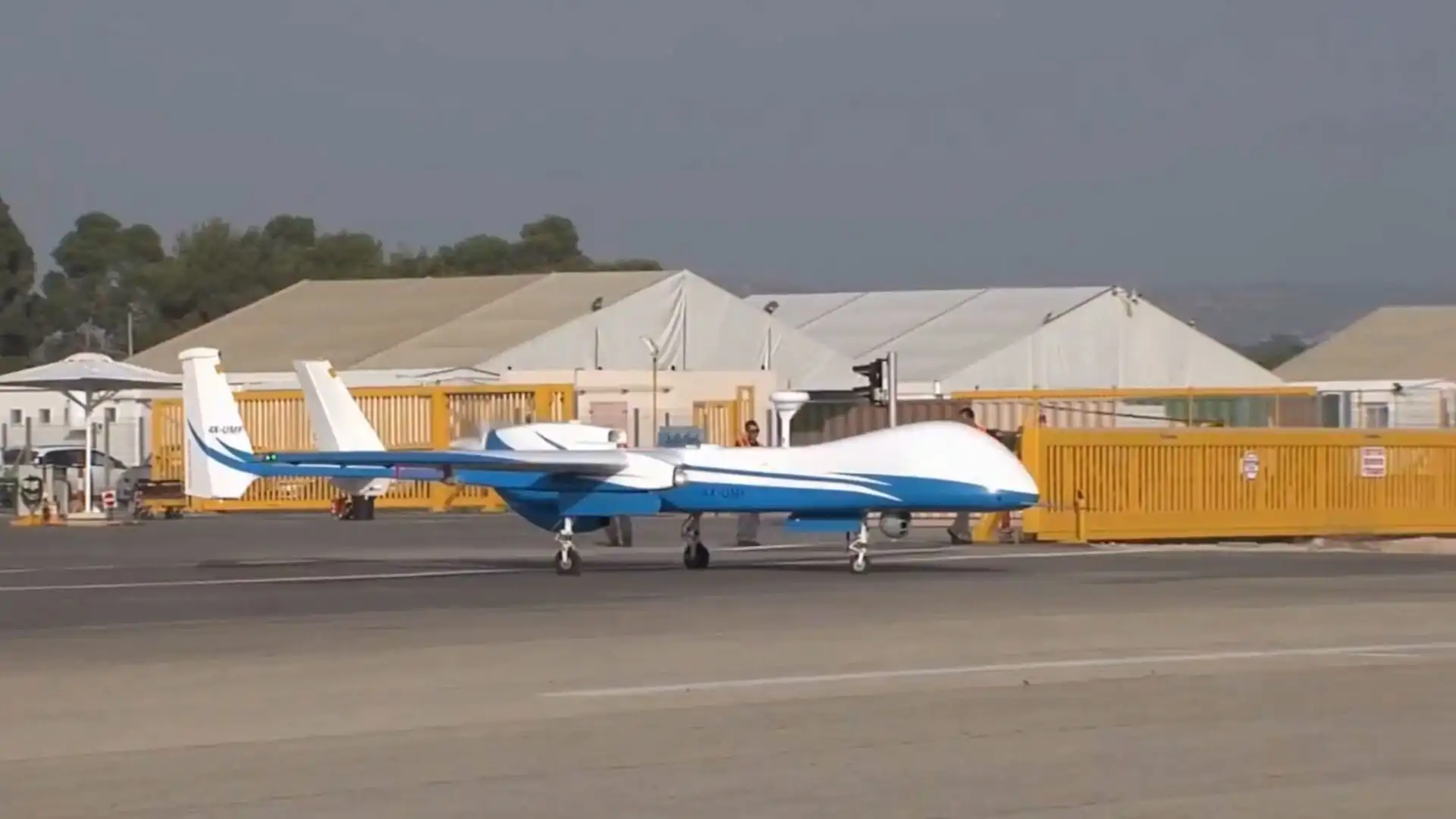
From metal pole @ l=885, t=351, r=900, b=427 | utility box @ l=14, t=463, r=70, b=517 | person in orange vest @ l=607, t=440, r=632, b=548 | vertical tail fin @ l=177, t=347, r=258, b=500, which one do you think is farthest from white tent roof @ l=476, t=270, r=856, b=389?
vertical tail fin @ l=177, t=347, r=258, b=500

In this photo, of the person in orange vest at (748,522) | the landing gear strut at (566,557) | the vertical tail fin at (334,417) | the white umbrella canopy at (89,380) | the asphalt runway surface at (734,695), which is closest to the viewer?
the asphalt runway surface at (734,695)

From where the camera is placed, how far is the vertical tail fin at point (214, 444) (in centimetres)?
2878

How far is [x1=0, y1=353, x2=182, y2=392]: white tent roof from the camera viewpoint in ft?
143

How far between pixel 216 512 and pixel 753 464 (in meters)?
25.0

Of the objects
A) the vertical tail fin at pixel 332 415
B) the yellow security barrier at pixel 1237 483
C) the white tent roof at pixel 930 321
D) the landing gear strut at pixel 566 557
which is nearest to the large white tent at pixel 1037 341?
the white tent roof at pixel 930 321

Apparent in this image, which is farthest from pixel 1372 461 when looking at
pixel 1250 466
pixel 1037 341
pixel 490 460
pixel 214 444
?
pixel 1037 341

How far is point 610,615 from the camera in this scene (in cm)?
2028

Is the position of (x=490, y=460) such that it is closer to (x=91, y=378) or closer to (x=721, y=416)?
(x=91, y=378)

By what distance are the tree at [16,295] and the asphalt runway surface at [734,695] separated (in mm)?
98422

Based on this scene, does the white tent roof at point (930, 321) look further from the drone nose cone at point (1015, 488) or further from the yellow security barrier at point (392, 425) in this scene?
the drone nose cone at point (1015, 488)

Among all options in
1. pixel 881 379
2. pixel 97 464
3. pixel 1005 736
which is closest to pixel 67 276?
pixel 97 464

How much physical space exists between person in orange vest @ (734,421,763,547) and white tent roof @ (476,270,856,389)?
3352cm

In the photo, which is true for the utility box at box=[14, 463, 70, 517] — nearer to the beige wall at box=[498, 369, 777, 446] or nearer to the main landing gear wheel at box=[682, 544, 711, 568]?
the beige wall at box=[498, 369, 777, 446]

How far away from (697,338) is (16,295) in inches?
2485
